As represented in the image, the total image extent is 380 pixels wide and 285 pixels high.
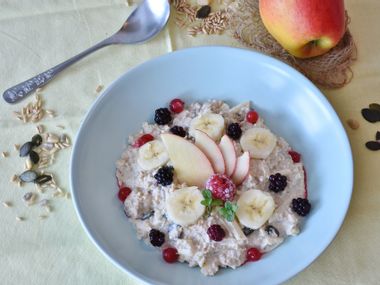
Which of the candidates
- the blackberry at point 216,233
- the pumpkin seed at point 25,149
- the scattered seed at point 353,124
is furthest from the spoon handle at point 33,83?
the scattered seed at point 353,124

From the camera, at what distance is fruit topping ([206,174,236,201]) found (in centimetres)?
100

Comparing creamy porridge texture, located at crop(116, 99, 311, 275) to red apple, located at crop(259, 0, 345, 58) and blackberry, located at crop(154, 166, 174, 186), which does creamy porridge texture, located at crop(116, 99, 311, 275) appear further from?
red apple, located at crop(259, 0, 345, 58)

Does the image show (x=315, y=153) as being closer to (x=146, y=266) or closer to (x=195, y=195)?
(x=195, y=195)

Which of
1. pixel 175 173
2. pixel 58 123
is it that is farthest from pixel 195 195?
pixel 58 123

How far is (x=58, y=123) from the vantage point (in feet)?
3.99

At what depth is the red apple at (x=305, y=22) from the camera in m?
1.14

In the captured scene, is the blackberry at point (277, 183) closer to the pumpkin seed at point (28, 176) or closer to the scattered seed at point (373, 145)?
the scattered seed at point (373, 145)

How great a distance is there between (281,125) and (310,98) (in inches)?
3.7

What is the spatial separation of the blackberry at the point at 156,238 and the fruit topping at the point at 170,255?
0.8 inches

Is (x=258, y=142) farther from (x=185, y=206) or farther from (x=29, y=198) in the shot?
(x=29, y=198)

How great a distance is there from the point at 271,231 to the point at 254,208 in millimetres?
58

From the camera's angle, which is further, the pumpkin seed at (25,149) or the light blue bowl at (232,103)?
the pumpkin seed at (25,149)

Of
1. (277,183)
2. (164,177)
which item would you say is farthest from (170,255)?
(277,183)

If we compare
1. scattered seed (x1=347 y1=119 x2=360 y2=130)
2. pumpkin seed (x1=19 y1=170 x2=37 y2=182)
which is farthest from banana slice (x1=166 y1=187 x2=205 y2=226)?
scattered seed (x1=347 y1=119 x2=360 y2=130)
